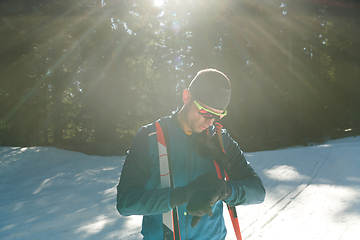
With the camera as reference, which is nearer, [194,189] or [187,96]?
[194,189]

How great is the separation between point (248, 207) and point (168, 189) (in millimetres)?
4371

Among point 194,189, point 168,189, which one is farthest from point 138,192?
point 194,189

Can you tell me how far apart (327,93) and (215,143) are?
792 inches

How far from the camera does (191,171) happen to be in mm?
1596

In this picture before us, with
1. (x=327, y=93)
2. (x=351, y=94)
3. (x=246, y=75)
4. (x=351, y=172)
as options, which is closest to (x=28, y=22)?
(x=246, y=75)

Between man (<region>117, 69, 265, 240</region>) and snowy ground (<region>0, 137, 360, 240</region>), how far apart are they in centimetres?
273

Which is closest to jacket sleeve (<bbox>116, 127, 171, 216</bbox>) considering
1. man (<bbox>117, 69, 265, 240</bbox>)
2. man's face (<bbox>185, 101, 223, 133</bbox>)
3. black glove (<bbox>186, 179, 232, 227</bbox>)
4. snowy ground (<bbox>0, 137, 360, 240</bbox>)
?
man (<bbox>117, 69, 265, 240</bbox>)

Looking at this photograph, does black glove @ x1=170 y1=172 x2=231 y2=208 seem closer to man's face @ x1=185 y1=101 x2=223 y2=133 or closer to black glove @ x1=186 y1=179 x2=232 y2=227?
black glove @ x1=186 y1=179 x2=232 y2=227

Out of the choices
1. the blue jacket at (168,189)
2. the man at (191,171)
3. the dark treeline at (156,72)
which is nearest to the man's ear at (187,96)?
the man at (191,171)

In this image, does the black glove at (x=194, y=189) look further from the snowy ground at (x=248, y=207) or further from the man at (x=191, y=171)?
the snowy ground at (x=248, y=207)

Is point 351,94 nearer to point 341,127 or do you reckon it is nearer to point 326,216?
point 341,127

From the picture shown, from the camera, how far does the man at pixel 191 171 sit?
1336 millimetres

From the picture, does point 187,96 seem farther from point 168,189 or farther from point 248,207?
point 248,207

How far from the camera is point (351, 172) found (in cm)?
726
